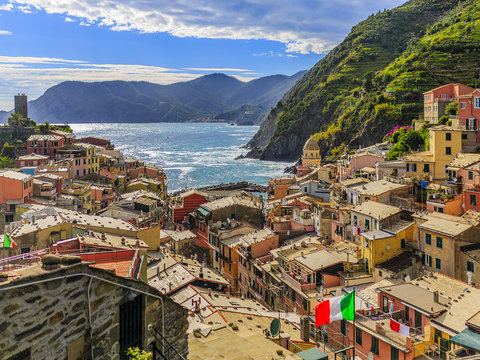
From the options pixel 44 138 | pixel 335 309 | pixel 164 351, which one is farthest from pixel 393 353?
pixel 44 138

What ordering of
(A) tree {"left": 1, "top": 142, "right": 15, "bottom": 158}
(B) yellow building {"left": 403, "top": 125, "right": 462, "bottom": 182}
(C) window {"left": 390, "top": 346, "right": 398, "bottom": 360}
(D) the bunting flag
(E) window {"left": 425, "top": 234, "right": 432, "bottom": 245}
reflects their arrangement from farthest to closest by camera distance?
1. (A) tree {"left": 1, "top": 142, "right": 15, "bottom": 158}
2. (B) yellow building {"left": 403, "top": 125, "right": 462, "bottom": 182}
3. (E) window {"left": 425, "top": 234, "right": 432, "bottom": 245}
4. (D) the bunting flag
5. (C) window {"left": 390, "top": 346, "right": 398, "bottom": 360}

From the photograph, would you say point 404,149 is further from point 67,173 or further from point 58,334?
point 58,334

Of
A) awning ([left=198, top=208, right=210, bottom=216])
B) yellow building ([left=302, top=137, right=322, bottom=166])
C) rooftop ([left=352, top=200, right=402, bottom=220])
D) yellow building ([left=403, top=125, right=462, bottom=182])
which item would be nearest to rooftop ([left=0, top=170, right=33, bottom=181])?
awning ([left=198, top=208, right=210, bottom=216])

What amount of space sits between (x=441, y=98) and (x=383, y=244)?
132 feet

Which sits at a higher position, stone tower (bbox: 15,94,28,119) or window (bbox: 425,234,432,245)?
stone tower (bbox: 15,94,28,119)

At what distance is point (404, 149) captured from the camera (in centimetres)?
4919

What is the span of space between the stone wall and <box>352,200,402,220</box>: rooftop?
81.8 ft

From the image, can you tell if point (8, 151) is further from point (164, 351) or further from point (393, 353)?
point (164, 351)

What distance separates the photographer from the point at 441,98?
194 ft

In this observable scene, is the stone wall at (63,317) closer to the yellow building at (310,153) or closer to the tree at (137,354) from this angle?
the tree at (137,354)

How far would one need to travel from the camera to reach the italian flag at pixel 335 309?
520 inches

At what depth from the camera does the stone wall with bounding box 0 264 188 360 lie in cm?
509

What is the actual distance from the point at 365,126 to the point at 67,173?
56117mm

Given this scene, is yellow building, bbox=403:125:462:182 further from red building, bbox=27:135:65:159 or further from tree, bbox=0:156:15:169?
tree, bbox=0:156:15:169
